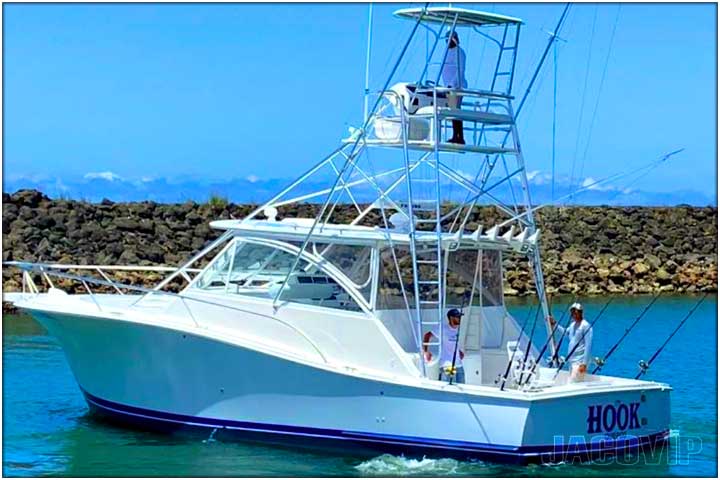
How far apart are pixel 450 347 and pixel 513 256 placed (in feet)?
74.4

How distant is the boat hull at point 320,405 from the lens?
14484 millimetres

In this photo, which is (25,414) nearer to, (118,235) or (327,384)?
(327,384)

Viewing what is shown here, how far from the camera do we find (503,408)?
47.3 feet

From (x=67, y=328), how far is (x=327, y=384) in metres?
3.50

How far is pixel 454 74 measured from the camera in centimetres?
1565

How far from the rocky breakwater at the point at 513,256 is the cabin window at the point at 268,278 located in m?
13.2

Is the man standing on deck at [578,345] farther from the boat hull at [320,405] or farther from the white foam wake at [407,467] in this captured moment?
the white foam wake at [407,467]

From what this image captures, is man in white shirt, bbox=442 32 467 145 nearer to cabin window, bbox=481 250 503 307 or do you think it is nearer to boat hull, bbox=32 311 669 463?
cabin window, bbox=481 250 503 307

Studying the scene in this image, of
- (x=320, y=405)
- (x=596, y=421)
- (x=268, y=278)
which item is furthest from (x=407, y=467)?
(x=268, y=278)

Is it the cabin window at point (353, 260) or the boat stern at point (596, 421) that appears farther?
the cabin window at point (353, 260)

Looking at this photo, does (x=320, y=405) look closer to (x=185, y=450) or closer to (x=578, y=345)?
(x=185, y=450)

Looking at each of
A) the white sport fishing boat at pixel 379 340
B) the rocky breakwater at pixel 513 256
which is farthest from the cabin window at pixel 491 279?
the rocky breakwater at pixel 513 256

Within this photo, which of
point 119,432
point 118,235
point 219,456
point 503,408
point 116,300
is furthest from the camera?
point 118,235

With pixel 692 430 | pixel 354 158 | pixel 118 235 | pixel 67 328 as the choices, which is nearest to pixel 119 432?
pixel 67 328
